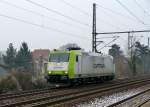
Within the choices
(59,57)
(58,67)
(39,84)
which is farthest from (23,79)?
(59,57)

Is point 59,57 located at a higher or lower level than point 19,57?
lower

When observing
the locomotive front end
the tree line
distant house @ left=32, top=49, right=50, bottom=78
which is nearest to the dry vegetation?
the locomotive front end

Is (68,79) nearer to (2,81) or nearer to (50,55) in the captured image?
(50,55)

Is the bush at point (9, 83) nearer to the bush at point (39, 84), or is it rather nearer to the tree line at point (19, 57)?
the bush at point (39, 84)

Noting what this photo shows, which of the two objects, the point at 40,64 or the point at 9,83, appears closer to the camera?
the point at 9,83

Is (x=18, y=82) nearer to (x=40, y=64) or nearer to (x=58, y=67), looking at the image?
(x=58, y=67)

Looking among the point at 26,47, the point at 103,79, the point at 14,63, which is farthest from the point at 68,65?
the point at 26,47

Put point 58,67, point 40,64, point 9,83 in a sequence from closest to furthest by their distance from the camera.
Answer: point 9,83 → point 58,67 → point 40,64

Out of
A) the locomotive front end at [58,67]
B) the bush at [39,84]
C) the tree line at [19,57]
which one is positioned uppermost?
the tree line at [19,57]

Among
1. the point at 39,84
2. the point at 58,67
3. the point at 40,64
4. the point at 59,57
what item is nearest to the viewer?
the point at 58,67

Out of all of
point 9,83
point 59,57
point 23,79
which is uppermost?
point 59,57

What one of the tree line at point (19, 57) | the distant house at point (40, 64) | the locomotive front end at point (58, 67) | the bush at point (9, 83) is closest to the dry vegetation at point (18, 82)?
the bush at point (9, 83)

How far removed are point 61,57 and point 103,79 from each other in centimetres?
1013

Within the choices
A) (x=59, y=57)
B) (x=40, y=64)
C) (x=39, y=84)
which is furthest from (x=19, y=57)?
(x=59, y=57)
